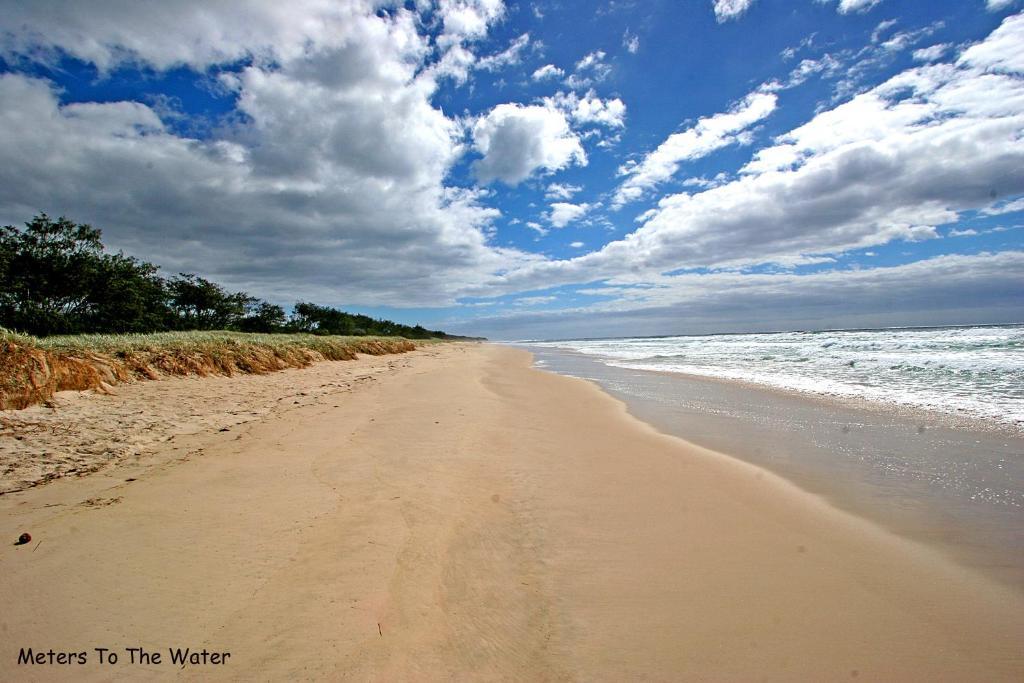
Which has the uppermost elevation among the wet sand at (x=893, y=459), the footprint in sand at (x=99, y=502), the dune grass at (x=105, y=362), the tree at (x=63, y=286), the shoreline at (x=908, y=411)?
the tree at (x=63, y=286)

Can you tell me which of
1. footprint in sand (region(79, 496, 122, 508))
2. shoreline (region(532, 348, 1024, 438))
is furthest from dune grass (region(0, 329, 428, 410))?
shoreline (region(532, 348, 1024, 438))

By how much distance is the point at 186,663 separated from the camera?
71.6 inches

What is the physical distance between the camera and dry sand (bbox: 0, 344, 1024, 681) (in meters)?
1.97

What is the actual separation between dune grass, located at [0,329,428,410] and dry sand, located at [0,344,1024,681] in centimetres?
268

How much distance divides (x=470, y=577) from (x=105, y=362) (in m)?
10.0

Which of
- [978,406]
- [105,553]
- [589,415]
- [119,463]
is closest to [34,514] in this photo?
[105,553]

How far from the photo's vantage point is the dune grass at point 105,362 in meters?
6.62

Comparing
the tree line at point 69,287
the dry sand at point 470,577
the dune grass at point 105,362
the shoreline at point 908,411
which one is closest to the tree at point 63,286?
the tree line at point 69,287

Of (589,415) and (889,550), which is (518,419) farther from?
(889,550)

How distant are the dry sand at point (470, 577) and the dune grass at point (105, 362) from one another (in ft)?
8.80

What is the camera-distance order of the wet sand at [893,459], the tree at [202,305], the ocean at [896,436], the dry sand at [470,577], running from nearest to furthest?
the dry sand at [470,577]
the wet sand at [893,459]
the ocean at [896,436]
the tree at [202,305]

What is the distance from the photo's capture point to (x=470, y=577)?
8.81 feet

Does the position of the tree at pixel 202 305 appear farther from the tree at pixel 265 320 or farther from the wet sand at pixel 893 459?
the wet sand at pixel 893 459

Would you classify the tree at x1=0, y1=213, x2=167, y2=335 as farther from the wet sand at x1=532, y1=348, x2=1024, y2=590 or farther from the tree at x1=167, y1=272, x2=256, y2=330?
the wet sand at x1=532, y1=348, x2=1024, y2=590
